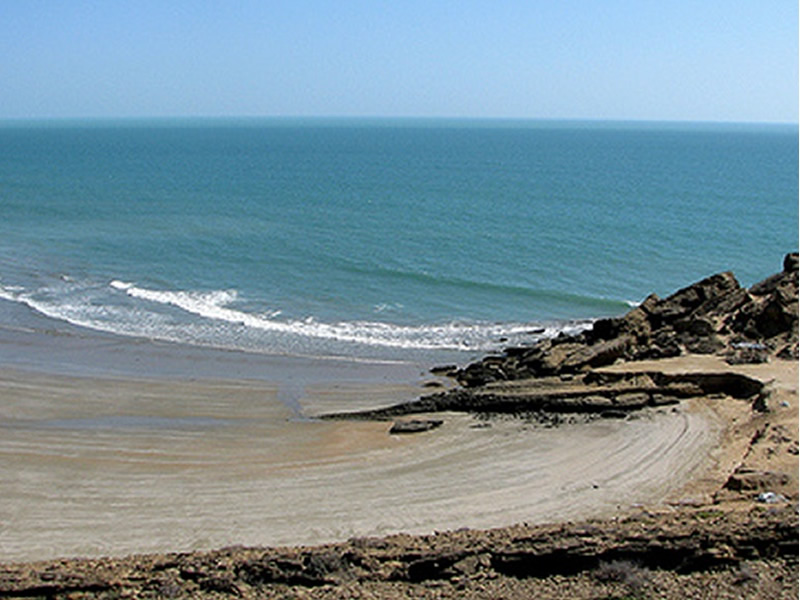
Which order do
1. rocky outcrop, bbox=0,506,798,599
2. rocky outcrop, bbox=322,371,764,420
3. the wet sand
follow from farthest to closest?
rocky outcrop, bbox=322,371,764,420 < the wet sand < rocky outcrop, bbox=0,506,798,599

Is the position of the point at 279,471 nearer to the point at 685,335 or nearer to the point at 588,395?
the point at 588,395

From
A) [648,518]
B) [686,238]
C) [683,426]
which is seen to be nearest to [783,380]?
[683,426]

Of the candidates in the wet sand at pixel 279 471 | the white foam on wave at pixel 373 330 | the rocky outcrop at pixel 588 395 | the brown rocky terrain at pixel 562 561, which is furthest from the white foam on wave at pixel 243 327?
the brown rocky terrain at pixel 562 561

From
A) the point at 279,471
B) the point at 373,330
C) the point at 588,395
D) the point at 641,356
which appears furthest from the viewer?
the point at 373,330

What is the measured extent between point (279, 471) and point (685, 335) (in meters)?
17.2

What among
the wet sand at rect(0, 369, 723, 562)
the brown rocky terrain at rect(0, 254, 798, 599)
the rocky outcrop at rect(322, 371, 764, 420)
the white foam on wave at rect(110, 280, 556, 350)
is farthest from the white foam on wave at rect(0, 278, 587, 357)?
the brown rocky terrain at rect(0, 254, 798, 599)

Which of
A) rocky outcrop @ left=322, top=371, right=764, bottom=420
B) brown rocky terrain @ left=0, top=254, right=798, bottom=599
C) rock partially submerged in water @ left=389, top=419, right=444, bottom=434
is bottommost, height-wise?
rock partially submerged in water @ left=389, top=419, right=444, bottom=434

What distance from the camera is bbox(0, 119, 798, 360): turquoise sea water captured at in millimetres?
40625

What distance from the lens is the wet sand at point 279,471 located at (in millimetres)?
18344

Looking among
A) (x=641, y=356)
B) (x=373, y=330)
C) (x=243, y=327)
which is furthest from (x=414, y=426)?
(x=243, y=327)

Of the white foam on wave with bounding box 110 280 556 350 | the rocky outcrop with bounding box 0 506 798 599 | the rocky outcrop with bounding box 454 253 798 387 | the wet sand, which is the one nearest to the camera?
the rocky outcrop with bounding box 0 506 798 599

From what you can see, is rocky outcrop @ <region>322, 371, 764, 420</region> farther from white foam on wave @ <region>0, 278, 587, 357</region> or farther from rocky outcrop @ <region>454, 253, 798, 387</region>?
white foam on wave @ <region>0, 278, 587, 357</region>

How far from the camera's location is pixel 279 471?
A: 72.7ft

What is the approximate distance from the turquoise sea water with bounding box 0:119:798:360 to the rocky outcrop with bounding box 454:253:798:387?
5038 millimetres
